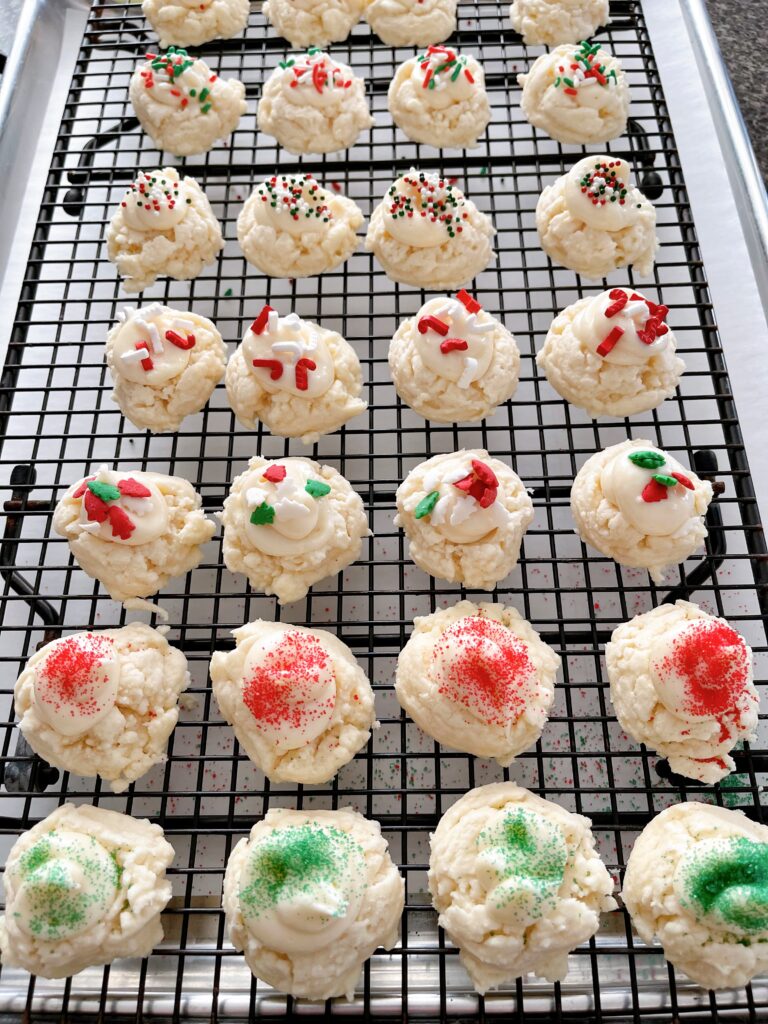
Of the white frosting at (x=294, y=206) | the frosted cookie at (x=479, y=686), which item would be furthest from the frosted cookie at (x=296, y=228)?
the frosted cookie at (x=479, y=686)

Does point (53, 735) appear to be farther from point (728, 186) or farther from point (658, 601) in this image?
point (728, 186)

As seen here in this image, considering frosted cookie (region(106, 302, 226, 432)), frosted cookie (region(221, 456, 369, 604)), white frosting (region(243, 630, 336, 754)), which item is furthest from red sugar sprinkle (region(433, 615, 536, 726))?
frosted cookie (region(106, 302, 226, 432))

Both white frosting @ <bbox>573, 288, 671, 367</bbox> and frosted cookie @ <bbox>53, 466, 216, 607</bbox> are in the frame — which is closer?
frosted cookie @ <bbox>53, 466, 216, 607</bbox>

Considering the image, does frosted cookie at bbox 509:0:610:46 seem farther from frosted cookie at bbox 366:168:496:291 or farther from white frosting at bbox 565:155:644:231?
frosted cookie at bbox 366:168:496:291

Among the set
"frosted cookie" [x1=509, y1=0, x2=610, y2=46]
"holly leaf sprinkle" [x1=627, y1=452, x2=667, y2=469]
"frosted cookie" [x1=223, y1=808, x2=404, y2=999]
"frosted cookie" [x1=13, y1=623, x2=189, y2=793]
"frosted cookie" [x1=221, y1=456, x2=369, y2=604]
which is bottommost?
"frosted cookie" [x1=223, y1=808, x2=404, y2=999]

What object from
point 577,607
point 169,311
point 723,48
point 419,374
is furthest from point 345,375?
point 723,48

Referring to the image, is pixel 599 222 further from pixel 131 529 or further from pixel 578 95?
pixel 131 529

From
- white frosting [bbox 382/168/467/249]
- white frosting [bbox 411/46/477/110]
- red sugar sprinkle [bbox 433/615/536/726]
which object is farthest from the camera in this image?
white frosting [bbox 411/46/477/110]
